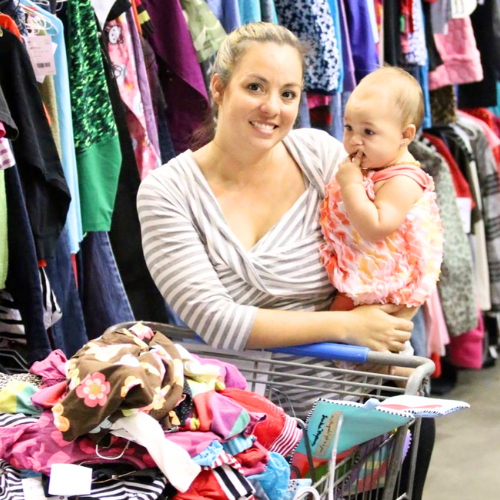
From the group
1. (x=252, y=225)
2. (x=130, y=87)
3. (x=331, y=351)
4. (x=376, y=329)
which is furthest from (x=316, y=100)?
(x=331, y=351)

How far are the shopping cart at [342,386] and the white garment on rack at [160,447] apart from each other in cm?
18

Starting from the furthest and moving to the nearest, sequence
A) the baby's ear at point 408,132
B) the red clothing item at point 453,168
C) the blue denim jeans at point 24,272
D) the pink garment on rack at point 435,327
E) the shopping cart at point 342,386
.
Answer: the red clothing item at point 453,168 → the pink garment on rack at point 435,327 → the blue denim jeans at point 24,272 → the baby's ear at point 408,132 → the shopping cart at point 342,386

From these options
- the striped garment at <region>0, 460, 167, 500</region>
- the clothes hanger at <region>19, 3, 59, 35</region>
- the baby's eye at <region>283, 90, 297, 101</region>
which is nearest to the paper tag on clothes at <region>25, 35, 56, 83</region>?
the clothes hanger at <region>19, 3, 59, 35</region>

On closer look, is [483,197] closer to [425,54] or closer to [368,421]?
[425,54]

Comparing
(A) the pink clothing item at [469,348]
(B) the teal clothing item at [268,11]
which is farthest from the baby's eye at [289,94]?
(A) the pink clothing item at [469,348]

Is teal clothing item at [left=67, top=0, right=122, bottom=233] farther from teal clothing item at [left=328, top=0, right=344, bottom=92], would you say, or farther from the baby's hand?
teal clothing item at [left=328, top=0, right=344, bottom=92]

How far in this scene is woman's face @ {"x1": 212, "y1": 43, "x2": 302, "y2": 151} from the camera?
168cm

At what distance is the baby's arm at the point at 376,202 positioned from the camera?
1.65 meters

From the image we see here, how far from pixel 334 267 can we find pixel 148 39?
110cm

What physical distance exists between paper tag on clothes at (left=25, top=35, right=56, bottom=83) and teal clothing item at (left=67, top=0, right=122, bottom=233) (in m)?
0.16

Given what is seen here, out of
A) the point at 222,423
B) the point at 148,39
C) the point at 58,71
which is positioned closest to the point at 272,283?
the point at 222,423

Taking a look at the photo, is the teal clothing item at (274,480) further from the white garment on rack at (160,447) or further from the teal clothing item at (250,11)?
the teal clothing item at (250,11)

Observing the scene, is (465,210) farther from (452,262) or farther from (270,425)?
(270,425)

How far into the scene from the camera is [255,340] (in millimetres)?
1622
